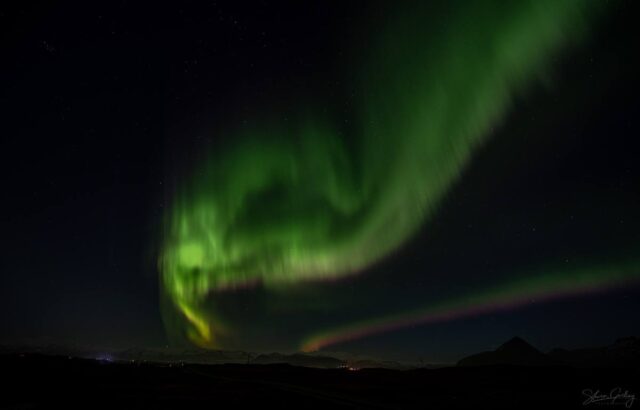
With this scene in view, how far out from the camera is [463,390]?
53.3 meters

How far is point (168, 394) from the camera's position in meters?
42.6

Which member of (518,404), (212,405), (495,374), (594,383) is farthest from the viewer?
(495,374)

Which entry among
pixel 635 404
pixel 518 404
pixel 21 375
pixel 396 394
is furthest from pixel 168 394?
pixel 635 404

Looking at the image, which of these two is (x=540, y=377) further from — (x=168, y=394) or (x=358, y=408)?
(x=168, y=394)

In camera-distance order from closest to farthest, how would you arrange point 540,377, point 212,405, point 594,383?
point 212,405 < point 594,383 < point 540,377

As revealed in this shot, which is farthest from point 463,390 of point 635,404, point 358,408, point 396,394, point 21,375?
point 21,375

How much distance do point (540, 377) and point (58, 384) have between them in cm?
7484

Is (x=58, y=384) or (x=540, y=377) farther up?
(x=58, y=384)

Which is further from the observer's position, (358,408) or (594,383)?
(594,383)

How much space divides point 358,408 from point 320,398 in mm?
7683

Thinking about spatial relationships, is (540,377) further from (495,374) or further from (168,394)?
(168,394)

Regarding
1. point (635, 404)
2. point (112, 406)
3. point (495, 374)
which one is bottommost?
point (495, 374)

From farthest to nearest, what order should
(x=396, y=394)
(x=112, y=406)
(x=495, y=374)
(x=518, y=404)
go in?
(x=495, y=374) < (x=396, y=394) < (x=518, y=404) < (x=112, y=406)

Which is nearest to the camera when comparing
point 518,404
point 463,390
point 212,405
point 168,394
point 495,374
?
point 212,405
